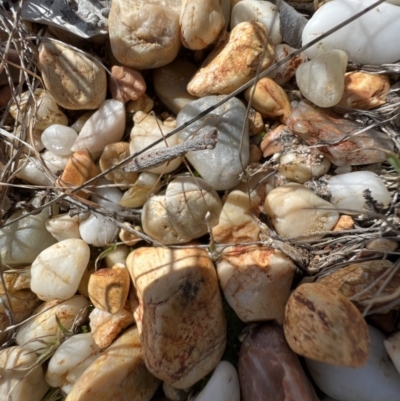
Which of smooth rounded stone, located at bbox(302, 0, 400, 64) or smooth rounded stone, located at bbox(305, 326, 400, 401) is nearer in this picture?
smooth rounded stone, located at bbox(305, 326, 400, 401)

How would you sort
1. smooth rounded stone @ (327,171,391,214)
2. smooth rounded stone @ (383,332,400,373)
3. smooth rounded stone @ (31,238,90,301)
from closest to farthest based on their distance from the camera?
smooth rounded stone @ (383,332,400,373), smooth rounded stone @ (327,171,391,214), smooth rounded stone @ (31,238,90,301)

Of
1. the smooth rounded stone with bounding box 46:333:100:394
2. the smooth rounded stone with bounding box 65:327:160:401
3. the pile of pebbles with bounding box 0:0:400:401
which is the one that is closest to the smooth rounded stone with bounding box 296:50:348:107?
the pile of pebbles with bounding box 0:0:400:401

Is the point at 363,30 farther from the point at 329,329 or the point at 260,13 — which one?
the point at 329,329

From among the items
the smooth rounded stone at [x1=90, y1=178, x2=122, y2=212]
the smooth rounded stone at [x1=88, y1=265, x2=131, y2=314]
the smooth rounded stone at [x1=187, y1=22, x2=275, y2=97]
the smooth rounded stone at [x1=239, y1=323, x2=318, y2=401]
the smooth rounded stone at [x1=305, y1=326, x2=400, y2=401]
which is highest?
the smooth rounded stone at [x1=187, y1=22, x2=275, y2=97]

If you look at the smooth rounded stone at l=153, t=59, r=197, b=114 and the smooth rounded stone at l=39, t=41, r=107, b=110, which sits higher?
the smooth rounded stone at l=39, t=41, r=107, b=110

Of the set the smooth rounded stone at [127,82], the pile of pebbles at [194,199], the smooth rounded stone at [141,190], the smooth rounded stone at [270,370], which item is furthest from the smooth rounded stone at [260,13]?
the smooth rounded stone at [270,370]

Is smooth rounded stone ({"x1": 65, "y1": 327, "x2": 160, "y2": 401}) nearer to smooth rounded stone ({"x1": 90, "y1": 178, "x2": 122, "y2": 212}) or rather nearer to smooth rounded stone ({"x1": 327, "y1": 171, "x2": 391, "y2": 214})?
smooth rounded stone ({"x1": 90, "y1": 178, "x2": 122, "y2": 212})

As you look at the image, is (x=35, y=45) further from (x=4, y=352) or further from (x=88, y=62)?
(x=4, y=352)

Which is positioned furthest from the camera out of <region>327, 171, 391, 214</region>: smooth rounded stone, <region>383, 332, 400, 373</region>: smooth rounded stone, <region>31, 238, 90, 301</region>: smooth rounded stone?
<region>31, 238, 90, 301</region>: smooth rounded stone

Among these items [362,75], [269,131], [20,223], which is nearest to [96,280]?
[20,223]
